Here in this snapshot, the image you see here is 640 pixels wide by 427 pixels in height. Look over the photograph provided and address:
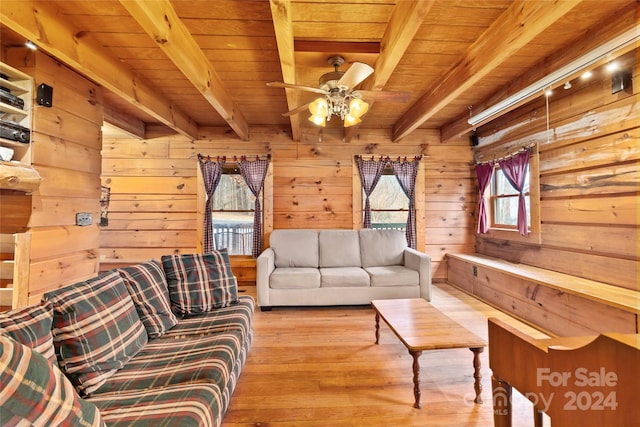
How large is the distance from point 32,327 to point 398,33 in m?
2.35

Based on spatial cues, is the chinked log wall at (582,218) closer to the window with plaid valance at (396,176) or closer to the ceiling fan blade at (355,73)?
the window with plaid valance at (396,176)

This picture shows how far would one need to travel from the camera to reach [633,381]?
563 mm

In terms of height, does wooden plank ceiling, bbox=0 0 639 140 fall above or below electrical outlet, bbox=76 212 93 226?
above

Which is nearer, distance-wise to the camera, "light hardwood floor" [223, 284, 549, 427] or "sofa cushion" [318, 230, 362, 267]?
"light hardwood floor" [223, 284, 549, 427]

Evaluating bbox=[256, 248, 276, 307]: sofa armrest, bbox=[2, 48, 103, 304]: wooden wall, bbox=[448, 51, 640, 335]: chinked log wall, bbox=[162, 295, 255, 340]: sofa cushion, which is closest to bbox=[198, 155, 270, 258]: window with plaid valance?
bbox=[256, 248, 276, 307]: sofa armrest

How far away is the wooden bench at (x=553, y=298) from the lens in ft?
6.89

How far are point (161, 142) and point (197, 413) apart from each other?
13.4 feet

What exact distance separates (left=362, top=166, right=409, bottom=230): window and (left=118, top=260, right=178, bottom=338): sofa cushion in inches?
130

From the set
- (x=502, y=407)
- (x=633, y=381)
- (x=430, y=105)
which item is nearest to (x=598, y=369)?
(x=633, y=381)

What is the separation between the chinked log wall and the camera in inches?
88.9

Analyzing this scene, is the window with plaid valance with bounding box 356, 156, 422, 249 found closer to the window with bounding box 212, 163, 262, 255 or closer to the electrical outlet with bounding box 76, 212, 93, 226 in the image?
the window with bounding box 212, 163, 262, 255

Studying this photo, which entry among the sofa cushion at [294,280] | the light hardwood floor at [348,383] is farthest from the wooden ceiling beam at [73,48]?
the light hardwood floor at [348,383]

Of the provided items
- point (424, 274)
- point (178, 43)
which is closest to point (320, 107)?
point (178, 43)

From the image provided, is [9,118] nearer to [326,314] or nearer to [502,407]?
[326,314]
